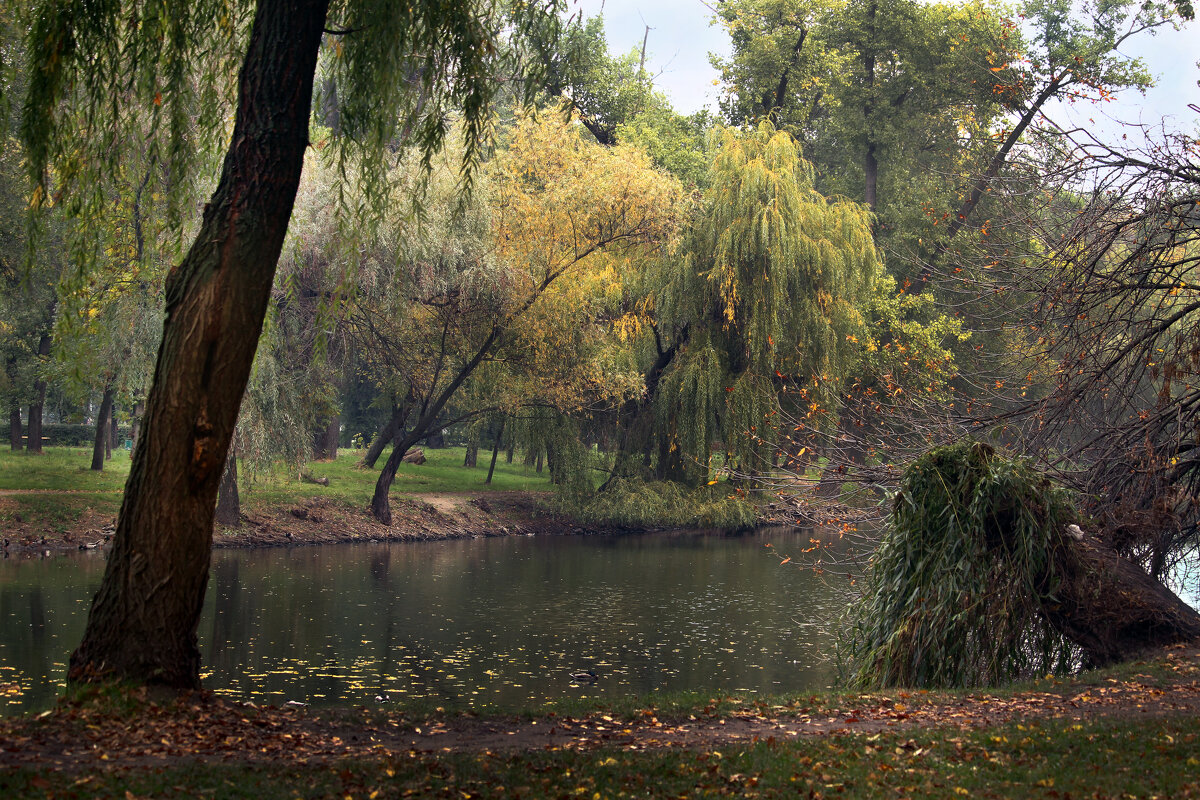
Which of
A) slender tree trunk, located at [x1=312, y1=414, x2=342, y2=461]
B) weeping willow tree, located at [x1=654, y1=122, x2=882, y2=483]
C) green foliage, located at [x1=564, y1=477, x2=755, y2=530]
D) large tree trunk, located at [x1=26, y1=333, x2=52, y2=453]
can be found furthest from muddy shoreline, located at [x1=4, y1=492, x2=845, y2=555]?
large tree trunk, located at [x1=26, y1=333, x2=52, y2=453]

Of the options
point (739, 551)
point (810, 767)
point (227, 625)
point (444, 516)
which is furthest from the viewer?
point (444, 516)

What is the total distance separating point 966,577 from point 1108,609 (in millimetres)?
1563

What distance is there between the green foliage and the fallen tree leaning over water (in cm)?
1562

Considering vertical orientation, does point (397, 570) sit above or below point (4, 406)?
below

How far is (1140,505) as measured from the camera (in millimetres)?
10406

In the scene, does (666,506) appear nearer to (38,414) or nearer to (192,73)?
(38,414)

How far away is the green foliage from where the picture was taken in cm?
2616

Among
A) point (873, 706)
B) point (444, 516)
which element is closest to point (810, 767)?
point (873, 706)

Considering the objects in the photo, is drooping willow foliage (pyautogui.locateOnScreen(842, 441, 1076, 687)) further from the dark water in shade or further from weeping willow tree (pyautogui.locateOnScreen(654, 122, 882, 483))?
weeping willow tree (pyautogui.locateOnScreen(654, 122, 882, 483))

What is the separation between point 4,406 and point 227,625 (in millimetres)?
17671

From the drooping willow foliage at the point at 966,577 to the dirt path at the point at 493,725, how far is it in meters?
0.97

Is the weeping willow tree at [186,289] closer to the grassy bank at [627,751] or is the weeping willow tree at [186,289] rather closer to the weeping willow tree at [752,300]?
the grassy bank at [627,751]

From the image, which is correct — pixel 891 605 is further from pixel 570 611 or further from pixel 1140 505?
pixel 570 611

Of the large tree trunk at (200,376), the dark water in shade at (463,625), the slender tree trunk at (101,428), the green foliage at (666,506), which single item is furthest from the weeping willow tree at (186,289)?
the green foliage at (666,506)
